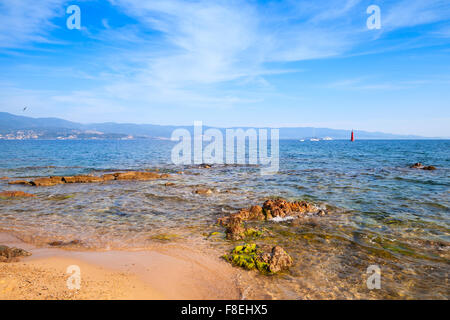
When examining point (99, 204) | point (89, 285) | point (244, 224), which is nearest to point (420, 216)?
point (244, 224)

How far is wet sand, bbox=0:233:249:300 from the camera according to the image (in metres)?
5.32

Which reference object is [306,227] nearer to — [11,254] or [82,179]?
[11,254]

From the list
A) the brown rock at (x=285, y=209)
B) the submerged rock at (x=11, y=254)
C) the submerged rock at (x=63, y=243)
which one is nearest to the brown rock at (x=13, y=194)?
the submerged rock at (x=63, y=243)

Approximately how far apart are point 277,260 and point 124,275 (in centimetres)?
400

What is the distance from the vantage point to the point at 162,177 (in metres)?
24.9

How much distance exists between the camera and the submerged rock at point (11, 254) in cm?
695

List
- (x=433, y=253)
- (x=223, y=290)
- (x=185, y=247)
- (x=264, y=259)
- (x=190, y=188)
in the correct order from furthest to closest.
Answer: (x=190, y=188) → (x=185, y=247) → (x=433, y=253) → (x=264, y=259) → (x=223, y=290)

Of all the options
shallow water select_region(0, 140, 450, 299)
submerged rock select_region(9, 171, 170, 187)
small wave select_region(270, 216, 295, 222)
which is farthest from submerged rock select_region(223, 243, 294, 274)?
submerged rock select_region(9, 171, 170, 187)

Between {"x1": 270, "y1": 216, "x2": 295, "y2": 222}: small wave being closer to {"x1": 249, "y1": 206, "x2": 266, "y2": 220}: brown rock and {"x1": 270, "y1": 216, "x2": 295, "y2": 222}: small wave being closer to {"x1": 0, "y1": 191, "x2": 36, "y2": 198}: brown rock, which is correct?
{"x1": 249, "y1": 206, "x2": 266, "y2": 220}: brown rock

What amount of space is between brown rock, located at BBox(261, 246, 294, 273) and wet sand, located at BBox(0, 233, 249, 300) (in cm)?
83

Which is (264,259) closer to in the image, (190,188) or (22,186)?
(190,188)

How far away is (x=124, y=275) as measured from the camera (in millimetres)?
6258

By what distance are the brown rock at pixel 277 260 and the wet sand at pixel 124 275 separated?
835 mm
